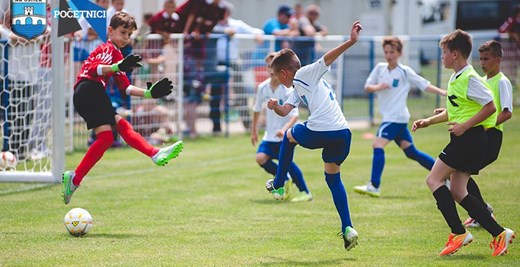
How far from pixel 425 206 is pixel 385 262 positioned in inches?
124

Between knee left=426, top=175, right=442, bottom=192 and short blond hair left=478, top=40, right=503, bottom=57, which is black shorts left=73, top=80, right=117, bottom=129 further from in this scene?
short blond hair left=478, top=40, right=503, bottom=57

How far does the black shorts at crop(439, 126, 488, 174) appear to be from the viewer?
24.3 ft

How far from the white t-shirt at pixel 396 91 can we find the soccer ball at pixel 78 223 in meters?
4.47

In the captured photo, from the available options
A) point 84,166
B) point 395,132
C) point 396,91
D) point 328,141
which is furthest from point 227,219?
point 396,91

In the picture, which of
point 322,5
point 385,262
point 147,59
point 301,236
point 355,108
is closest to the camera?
point 385,262

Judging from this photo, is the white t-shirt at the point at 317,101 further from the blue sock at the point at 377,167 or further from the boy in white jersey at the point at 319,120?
the blue sock at the point at 377,167

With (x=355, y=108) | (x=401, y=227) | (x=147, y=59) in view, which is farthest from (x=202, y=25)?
(x=401, y=227)

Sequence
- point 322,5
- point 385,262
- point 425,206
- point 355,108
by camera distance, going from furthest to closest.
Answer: point 322,5, point 355,108, point 425,206, point 385,262

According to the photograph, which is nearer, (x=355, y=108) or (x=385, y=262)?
(x=385, y=262)

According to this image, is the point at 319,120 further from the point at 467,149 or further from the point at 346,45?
the point at 467,149

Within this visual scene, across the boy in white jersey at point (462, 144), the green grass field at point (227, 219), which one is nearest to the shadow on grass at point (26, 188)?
the green grass field at point (227, 219)

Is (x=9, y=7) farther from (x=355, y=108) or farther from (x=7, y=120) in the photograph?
(x=355, y=108)

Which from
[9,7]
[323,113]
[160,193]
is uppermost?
[9,7]

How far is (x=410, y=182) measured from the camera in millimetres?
12172
